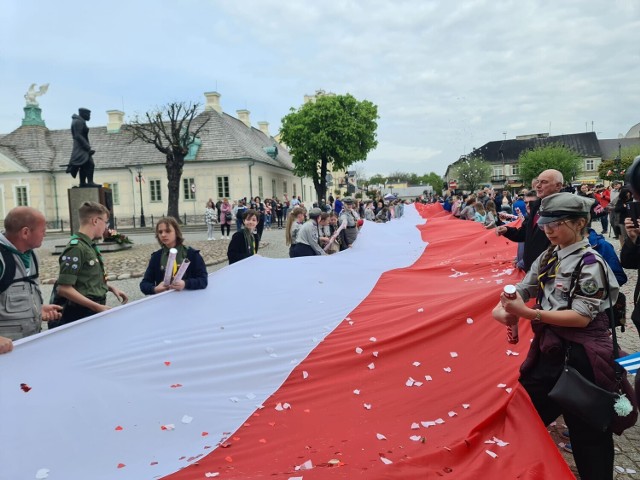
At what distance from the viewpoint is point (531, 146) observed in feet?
310

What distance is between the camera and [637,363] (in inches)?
144

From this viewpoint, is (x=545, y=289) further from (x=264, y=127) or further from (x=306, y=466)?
(x=264, y=127)

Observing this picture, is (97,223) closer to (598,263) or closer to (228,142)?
(598,263)

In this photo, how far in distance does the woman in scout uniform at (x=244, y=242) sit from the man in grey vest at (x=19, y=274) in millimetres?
3599

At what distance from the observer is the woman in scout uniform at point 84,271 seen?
4043 millimetres

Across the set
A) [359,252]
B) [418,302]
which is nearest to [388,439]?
[418,302]

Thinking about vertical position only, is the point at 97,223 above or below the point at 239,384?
above

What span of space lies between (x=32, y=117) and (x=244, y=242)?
4973 centimetres

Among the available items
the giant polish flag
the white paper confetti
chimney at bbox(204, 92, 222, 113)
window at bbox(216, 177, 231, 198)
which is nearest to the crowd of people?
the giant polish flag

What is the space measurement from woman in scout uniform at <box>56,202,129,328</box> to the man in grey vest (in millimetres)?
426

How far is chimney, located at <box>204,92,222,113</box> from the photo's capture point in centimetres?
4584

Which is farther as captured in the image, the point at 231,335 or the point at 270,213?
the point at 270,213

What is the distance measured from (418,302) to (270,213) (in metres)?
28.0

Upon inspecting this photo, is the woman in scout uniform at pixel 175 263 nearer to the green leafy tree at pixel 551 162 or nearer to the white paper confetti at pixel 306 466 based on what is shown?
the white paper confetti at pixel 306 466
